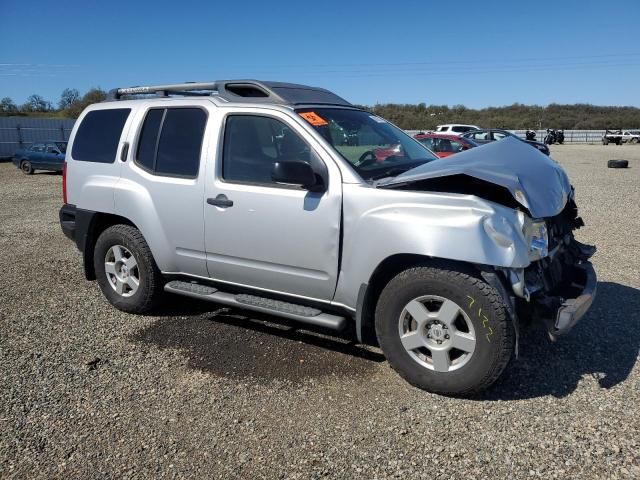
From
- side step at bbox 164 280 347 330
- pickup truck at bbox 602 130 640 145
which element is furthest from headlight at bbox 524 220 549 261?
pickup truck at bbox 602 130 640 145

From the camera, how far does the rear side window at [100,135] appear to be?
507 cm

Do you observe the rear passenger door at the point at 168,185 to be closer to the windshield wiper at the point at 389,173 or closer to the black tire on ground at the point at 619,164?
the windshield wiper at the point at 389,173

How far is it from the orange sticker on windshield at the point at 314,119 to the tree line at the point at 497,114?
61.5 meters

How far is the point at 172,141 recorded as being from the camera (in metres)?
4.63

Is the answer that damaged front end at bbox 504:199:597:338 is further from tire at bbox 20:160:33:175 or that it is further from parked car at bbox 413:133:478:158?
tire at bbox 20:160:33:175

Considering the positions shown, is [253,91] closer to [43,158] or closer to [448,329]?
[448,329]

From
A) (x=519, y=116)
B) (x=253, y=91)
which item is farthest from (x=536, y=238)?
(x=519, y=116)

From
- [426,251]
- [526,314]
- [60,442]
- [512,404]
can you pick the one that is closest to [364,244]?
[426,251]

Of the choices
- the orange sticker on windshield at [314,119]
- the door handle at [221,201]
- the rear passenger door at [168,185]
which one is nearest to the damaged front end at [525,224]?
the orange sticker on windshield at [314,119]

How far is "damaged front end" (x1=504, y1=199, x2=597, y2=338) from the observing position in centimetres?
329

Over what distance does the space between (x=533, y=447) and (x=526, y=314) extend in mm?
925

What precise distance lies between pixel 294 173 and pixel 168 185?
1461 mm

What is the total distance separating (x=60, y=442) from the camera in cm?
310

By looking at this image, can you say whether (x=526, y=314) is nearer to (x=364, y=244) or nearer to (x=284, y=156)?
(x=364, y=244)
